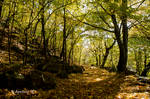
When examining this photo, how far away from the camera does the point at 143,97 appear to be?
378cm

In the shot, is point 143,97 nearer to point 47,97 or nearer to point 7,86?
point 47,97

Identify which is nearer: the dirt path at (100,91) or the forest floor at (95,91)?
the forest floor at (95,91)

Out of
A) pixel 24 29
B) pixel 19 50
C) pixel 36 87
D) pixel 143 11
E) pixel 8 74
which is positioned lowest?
pixel 36 87

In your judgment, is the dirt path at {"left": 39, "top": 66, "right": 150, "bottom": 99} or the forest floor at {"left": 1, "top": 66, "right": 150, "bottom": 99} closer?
the forest floor at {"left": 1, "top": 66, "right": 150, "bottom": 99}

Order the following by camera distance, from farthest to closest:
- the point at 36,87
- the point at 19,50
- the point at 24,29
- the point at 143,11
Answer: the point at 19,50 → the point at 143,11 → the point at 24,29 → the point at 36,87

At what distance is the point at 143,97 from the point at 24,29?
22.6ft

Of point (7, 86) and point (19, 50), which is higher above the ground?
point (19, 50)

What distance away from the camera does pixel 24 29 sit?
20.7 ft

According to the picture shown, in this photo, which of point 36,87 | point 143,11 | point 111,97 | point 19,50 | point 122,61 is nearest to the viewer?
point 111,97

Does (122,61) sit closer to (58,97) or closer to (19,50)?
(58,97)

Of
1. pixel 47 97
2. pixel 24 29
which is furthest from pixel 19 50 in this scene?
pixel 47 97

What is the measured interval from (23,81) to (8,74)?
0.64 m

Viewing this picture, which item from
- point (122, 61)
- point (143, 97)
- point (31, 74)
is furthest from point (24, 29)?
point (122, 61)

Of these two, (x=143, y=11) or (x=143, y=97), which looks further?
(x=143, y=11)
